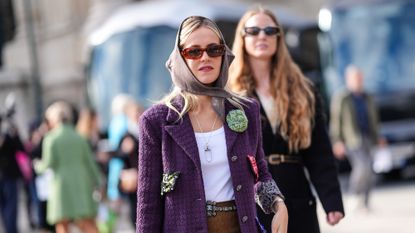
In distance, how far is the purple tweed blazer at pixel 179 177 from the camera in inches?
145

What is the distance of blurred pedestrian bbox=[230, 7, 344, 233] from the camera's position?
16.3ft

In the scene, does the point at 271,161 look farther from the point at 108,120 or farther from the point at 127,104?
the point at 108,120

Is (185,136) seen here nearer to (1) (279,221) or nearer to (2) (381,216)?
(1) (279,221)

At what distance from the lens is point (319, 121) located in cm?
515

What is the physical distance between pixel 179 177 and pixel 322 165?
156 cm

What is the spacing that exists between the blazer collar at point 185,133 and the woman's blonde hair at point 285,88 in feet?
4.05

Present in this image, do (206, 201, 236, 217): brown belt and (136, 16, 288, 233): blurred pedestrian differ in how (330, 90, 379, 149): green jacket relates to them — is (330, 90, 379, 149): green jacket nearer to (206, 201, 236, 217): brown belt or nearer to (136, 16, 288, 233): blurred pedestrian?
(136, 16, 288, 233): blurred pedestrian

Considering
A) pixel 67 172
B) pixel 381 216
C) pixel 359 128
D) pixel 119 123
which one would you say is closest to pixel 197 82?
pixel 119 123

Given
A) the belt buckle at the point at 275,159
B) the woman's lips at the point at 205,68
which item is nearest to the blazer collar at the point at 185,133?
the woman's lips at the point at 205,68

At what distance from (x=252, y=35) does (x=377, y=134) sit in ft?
22.3

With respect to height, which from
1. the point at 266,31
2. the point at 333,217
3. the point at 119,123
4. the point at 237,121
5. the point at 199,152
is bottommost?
the point at 333,217

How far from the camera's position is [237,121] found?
12.6 ft

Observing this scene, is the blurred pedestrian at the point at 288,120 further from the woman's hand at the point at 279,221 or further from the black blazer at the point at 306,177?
the woman's hand at the point at 279,221

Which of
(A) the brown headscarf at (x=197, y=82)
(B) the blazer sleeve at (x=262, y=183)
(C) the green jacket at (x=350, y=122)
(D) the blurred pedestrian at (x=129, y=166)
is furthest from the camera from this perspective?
(C) the green jacket at (x=350, y=122)
